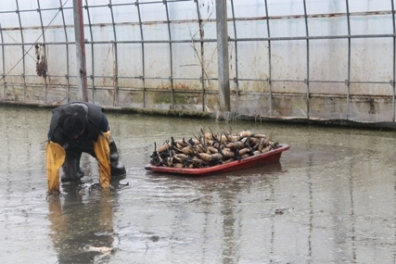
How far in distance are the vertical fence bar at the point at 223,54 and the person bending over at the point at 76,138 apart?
662 cm

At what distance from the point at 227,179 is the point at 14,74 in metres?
13.5

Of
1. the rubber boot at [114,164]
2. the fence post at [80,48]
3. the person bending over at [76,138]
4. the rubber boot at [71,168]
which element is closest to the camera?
the person bending over at [76,138]

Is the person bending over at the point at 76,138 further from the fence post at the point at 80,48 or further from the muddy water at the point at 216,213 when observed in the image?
the fence post at the point at 80,48

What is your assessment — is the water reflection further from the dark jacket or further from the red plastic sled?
the red plastic sled

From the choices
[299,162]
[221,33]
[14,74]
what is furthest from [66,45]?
[299,162]

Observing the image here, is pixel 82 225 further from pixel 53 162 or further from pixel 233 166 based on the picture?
pixel 233 166

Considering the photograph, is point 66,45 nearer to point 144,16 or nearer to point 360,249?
point 144,16

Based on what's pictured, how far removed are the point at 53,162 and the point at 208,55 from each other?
→ 880 cm

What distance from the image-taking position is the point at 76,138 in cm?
941

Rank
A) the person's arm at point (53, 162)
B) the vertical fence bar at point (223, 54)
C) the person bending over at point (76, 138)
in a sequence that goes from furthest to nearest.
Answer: the vertical fence bar at point (223, 54), the person's arm at point (53, 162), the person bending over at point (76, 138)

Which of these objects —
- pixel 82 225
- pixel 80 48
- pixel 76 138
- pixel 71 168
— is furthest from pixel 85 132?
pixel 80 48

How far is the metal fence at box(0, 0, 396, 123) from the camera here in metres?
15.0

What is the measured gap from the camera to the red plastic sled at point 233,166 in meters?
10.2

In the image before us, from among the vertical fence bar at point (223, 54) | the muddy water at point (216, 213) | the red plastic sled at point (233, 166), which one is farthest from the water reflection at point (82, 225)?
the vertical fence bar at point (223, 54)
